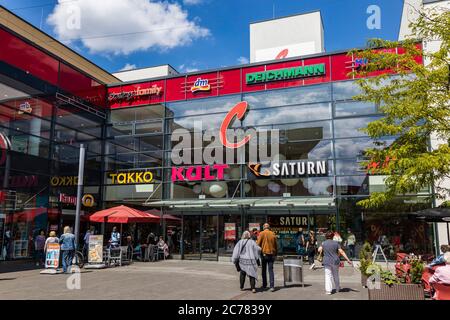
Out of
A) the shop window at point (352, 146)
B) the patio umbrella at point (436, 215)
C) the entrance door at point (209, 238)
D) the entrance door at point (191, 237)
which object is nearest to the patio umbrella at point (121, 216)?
the entrance door at point (191, 237)

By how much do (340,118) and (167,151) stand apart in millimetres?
9618

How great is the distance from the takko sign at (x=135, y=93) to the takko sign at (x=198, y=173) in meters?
5.05

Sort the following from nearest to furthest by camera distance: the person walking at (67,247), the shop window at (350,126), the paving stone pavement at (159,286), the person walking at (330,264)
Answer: the paving stone pavement at (159,286), the person walking at (330,264), the person walking at (67,247), the shop window at (350,126)

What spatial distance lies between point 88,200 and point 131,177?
292 cm

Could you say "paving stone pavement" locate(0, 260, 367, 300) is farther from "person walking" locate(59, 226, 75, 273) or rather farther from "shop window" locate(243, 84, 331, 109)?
"shop window" locate(243, 84, 331, 109)

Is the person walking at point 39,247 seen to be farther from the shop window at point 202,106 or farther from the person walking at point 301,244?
the person walking at point 301,244

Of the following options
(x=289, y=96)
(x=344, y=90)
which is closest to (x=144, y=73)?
(x=289, y=96)

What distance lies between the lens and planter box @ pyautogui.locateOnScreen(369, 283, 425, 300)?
7.81 metres

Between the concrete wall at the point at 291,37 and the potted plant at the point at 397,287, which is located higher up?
the concrete wall at the point at 291,37

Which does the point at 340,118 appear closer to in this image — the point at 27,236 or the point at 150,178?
the point at 150,178

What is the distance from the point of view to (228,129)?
71.9 feet

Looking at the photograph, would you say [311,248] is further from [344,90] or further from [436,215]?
[344,90]

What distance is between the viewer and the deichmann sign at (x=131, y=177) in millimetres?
23125
